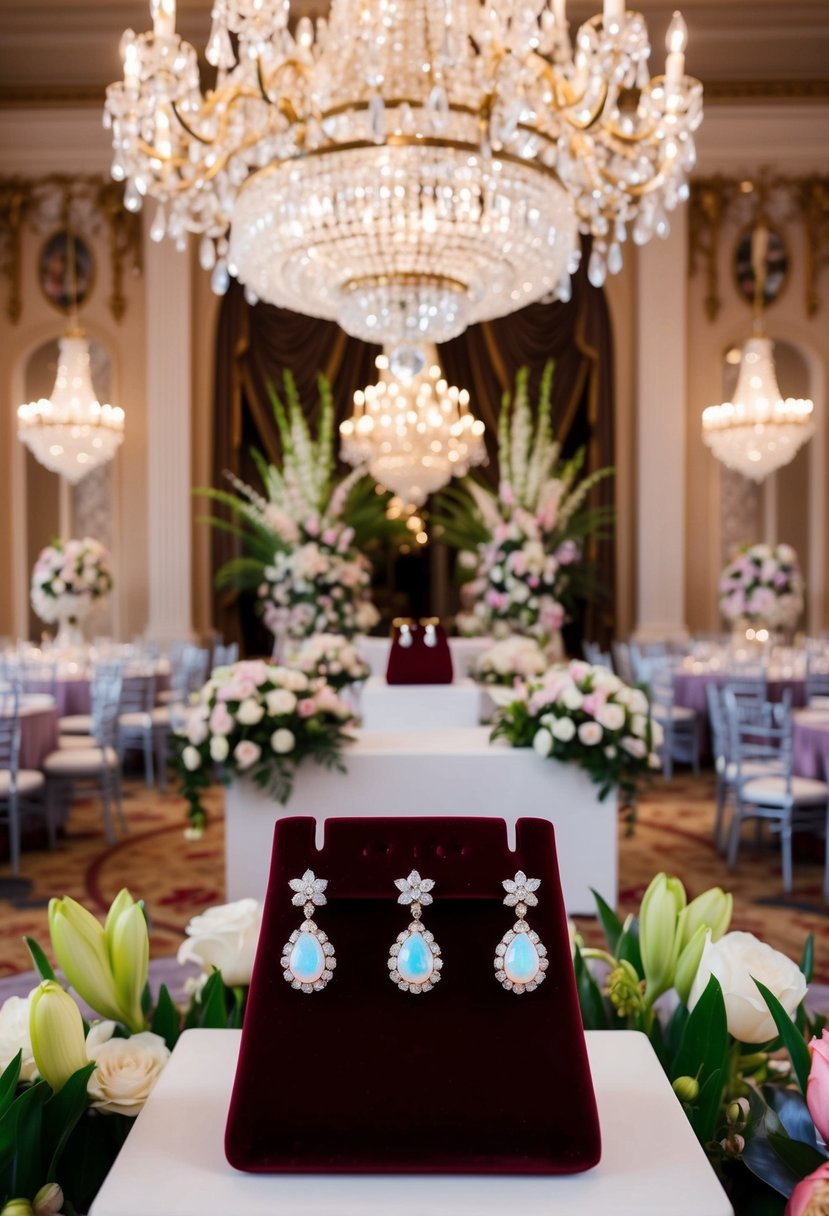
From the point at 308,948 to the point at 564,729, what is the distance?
3185 millimetres

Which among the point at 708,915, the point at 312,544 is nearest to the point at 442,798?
the point at 708,915

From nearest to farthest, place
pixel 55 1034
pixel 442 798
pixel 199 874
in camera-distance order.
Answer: pixel 55 1034 < pixel 442 798 < pixel 199 874

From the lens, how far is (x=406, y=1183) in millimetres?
1017

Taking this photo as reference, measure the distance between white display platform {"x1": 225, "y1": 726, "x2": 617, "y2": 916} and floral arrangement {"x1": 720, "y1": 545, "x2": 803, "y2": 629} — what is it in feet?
16.4

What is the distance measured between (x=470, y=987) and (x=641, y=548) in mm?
10876

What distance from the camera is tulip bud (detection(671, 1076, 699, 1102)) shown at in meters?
1.28

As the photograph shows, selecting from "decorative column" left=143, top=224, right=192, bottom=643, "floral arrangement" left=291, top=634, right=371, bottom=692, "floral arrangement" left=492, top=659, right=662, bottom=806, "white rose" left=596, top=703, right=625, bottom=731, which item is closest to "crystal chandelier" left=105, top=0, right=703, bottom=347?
"floral arrangement" left=291, top=634, right=371, bottom=692

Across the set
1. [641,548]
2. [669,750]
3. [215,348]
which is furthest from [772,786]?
[215,348]

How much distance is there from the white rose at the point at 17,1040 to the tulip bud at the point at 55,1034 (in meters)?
0.04

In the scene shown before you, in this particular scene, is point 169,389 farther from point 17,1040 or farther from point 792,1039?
point 792,1039

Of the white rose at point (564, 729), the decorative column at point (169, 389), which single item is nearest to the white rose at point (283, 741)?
the white rose at point (564, 729)

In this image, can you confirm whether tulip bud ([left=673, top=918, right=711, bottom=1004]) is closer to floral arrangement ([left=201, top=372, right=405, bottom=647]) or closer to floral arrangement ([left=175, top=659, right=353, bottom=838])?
floral arrangement ([left=175, top=659, right=353, bottom=838])

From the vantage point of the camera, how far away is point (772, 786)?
5578 mm

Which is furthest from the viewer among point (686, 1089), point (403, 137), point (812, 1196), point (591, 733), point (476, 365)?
point (476, 365)
